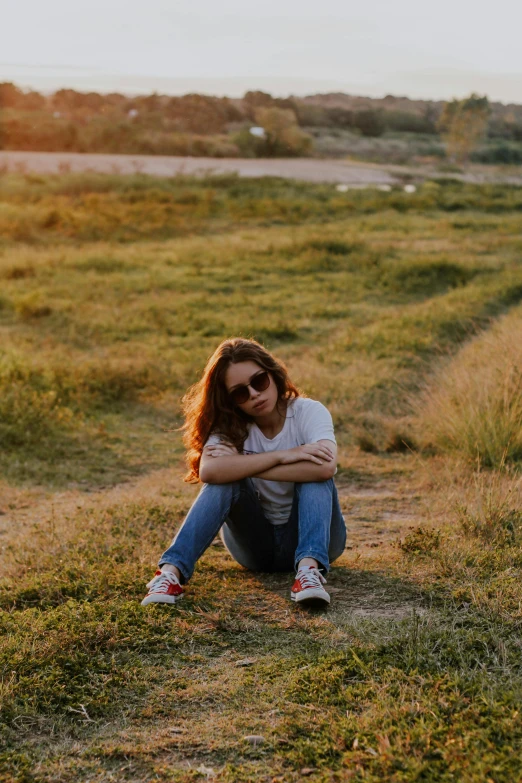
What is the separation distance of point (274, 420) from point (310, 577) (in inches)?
34.4

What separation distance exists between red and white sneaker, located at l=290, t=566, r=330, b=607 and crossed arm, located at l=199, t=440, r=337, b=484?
0.43m

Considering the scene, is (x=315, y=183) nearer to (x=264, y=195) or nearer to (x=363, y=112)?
(x=264, y=195)

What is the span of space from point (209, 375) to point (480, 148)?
7340 centimetres

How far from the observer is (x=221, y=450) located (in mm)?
4039

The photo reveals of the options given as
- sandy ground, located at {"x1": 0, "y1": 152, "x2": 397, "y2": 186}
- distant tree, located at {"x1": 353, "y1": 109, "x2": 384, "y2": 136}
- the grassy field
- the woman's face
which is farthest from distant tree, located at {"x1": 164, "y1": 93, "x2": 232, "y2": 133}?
the woman's face

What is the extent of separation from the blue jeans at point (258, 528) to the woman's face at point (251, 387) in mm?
357

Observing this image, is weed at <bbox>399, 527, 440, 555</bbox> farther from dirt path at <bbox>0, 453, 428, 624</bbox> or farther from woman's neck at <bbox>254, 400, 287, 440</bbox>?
woman's neck at <bbox>254, 400, 287, 440</bbox>

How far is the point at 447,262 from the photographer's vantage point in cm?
1544

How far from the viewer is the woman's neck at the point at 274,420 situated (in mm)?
4230

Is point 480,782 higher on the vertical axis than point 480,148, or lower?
lower

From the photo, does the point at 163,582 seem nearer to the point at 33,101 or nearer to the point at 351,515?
the point at 351,515

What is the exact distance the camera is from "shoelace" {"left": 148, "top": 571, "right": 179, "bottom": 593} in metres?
3.79

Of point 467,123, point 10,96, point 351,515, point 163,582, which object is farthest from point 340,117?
point 163,582

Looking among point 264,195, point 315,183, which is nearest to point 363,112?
point 315,183
